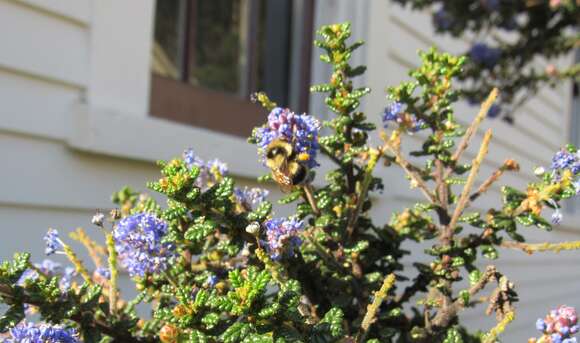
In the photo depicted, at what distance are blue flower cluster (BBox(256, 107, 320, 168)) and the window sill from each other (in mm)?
1384

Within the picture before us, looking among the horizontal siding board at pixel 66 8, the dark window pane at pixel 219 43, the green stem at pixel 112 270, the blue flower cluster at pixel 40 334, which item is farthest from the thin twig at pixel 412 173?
the dark window pane at pixel 219 43

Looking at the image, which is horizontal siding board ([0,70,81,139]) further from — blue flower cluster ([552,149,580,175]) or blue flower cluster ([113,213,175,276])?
blue flower cluster ([552,149,580,175])

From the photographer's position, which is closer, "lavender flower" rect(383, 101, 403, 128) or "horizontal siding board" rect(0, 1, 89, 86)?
"lavender flower" rect(383, 101, 403, 128)

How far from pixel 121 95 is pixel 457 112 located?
2.94 metres

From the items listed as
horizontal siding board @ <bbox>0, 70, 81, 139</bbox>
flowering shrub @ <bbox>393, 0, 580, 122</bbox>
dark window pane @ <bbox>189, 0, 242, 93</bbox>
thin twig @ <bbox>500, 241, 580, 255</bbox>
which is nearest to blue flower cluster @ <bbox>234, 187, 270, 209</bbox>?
thin twig @ <bbox>500, 241, 580, 255</bbox>

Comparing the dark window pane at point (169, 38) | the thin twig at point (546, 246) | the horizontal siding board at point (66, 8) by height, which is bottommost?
the thin twig at point (546, 246)

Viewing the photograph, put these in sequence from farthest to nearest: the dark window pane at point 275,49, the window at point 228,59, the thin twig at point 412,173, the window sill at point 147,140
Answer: the dark window pane at point 275,49 < the window at point 228,59 < the window sill at point 147,140 < the thin twig at point 412,173

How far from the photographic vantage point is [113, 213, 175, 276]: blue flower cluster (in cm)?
101

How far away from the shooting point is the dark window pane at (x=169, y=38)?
293 cm

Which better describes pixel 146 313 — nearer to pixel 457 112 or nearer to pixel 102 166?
pixel 102 166

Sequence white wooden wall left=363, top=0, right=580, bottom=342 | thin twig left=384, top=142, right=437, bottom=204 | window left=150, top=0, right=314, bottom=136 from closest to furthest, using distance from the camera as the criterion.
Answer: thin twig left=384, top=142, right=437, bottom=204 < window left=150, top=0, right=314, bottom=136 < white wooden wall left=363, top=0, right=580, bottom=342

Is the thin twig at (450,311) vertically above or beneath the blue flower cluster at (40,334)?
above

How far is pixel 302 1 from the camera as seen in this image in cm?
368

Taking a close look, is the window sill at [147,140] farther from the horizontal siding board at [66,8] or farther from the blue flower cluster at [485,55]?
the blue flower cluster at [485,55]
